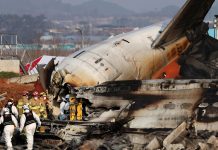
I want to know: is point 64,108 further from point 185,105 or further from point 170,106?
point 185,105

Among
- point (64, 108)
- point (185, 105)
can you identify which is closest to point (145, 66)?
point (64, 108)

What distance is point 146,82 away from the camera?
2019 cm

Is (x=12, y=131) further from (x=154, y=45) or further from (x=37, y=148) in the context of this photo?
(x=154, y=45)

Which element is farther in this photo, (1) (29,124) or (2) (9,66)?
(2) (9,66)

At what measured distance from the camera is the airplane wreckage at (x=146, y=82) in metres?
18.5

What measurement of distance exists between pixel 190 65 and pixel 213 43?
1961 mm

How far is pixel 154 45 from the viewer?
80.8ft

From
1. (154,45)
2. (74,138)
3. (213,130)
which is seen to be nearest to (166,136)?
(213,130)

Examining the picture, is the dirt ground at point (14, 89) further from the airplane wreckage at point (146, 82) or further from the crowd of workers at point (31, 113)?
the crowd of workers at point (31, 113)

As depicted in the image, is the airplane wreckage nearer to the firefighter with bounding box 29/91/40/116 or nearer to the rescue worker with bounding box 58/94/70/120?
the rescue worker with bounding box 58/94/70/120

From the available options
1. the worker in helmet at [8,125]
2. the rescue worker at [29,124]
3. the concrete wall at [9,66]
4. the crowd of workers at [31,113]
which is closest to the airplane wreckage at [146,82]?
the crowd of workers at [31,113]

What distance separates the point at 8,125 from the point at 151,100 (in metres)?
4.59

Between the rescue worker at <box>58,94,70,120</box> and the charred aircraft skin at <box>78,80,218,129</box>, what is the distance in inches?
34.9

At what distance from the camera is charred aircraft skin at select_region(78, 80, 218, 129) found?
61.2 feet
